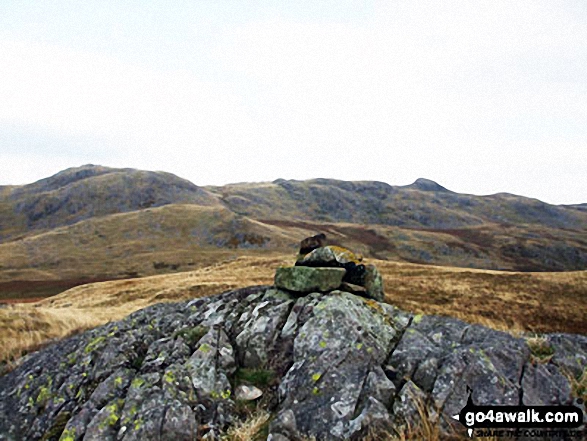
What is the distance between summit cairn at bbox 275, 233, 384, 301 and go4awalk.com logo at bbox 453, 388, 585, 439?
494cm

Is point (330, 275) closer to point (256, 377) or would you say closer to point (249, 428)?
point (256, 377)

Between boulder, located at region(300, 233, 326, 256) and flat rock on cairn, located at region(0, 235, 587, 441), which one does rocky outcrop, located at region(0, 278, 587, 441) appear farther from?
boulder, located at region(300, 233, 326, 256)

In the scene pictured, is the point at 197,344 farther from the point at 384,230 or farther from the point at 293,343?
the point at 384,230

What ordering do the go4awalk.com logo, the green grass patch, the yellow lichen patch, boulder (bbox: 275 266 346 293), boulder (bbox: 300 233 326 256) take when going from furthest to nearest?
boulder (bbox: 300 233 326 256) < the yellow lichen patch < boulder (bbox: 275 266 346 293) < the green grass patch < the go4awalk.com logo

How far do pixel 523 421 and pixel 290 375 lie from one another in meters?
4.91

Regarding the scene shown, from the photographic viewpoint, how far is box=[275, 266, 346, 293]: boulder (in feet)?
36.3

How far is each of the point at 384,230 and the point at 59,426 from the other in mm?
131799

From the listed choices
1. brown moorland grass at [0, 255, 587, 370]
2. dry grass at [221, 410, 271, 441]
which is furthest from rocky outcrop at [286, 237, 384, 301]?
brown moorland grass at [0, 255, 587, 370]

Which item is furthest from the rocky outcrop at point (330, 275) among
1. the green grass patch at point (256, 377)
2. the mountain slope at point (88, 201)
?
the mountain slope at point (88, 201)

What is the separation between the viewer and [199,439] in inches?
A: 311

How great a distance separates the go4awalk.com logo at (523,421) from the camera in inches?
258

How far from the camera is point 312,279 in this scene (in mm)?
11125

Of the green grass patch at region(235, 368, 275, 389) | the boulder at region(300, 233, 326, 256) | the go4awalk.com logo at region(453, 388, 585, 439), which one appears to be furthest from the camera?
the boulder at region(300, 233, 326, 256)

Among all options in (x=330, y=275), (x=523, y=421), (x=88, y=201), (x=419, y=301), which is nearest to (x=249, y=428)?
(x=330, y=275)
